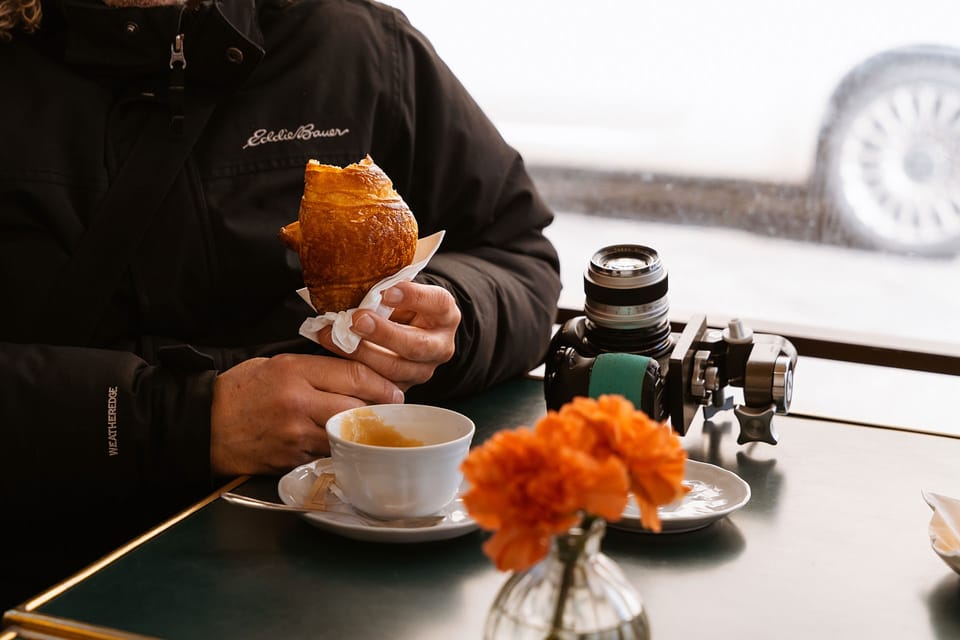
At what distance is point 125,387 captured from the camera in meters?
1.25

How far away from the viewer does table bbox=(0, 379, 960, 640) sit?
0.92 meters

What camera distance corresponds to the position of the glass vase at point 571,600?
26.6 inches

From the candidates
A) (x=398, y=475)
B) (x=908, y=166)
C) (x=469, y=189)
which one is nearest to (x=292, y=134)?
(x=469, y=189)

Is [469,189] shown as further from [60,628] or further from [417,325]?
[60,628]

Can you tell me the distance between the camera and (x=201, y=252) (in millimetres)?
1502

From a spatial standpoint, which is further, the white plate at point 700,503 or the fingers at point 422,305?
the fingers at point 422,305

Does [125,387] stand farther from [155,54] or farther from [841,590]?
[841,590]

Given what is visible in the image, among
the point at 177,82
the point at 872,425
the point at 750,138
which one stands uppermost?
the point at 177,82

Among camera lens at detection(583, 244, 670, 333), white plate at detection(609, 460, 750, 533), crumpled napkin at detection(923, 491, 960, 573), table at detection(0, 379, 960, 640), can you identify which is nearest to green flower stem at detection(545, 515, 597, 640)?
table at detection(0, 379, 960, 640)

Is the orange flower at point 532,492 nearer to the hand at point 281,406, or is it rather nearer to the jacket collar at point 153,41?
the hand at point 281,406

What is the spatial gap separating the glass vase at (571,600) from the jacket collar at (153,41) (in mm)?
1004

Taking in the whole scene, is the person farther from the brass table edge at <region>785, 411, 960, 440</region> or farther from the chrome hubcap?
the chrome hubcap

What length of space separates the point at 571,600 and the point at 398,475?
0.39 metres

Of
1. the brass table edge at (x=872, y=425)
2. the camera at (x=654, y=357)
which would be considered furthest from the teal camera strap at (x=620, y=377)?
the brass table edge at (x=872, y=425)
